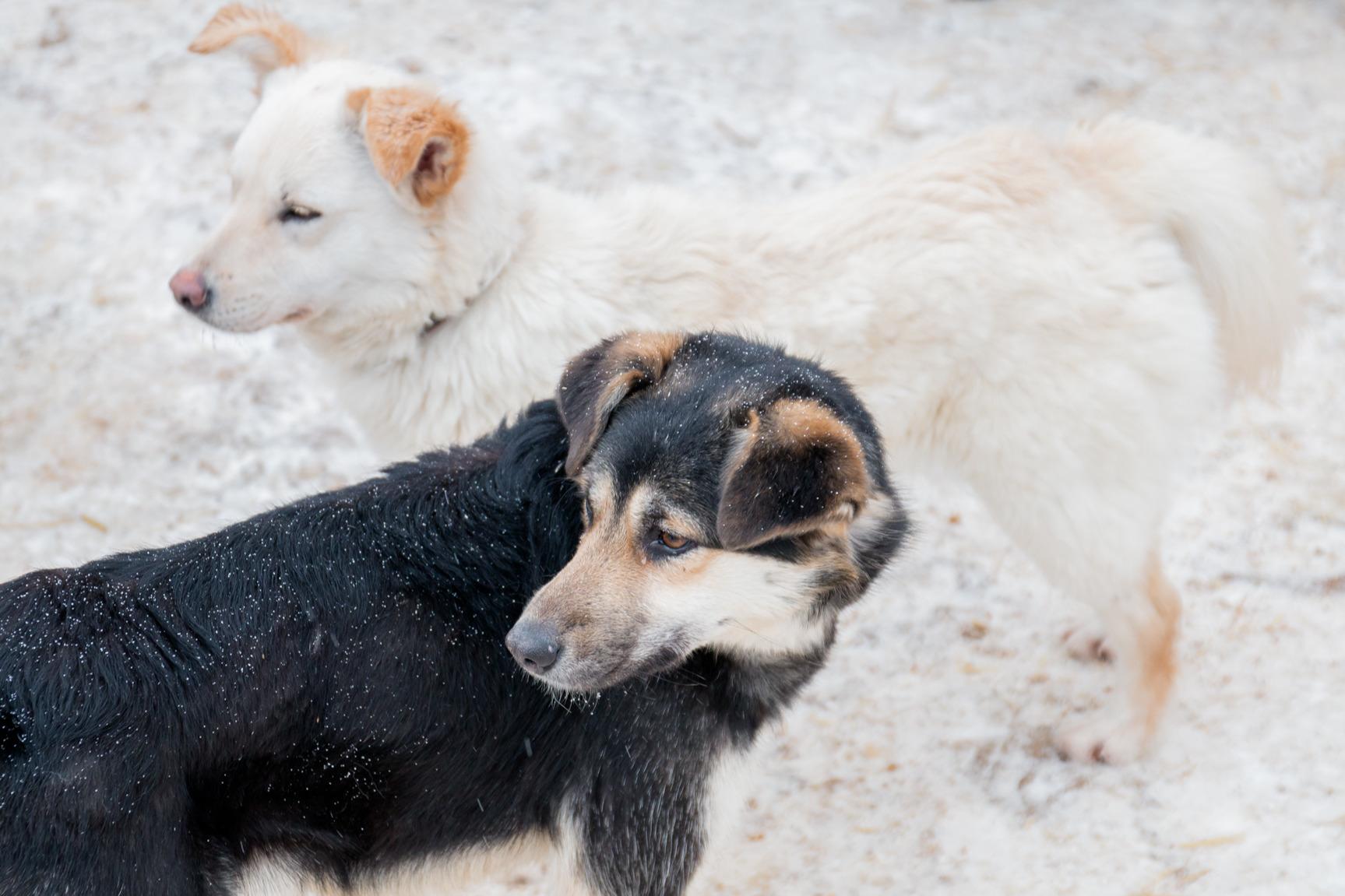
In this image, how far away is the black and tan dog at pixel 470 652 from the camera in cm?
240

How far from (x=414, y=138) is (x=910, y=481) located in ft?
8.53

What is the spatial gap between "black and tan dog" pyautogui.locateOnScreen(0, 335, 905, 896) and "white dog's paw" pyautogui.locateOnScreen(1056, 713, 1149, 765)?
5.42ft

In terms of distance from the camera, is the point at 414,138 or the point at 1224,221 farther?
the point at 1224,221

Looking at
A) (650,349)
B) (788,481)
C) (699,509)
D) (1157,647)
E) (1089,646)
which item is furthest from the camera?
(1089,646)

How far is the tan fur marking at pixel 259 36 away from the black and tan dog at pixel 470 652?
2.04 m

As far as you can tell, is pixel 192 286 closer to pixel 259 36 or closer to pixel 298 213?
pixel 298 213

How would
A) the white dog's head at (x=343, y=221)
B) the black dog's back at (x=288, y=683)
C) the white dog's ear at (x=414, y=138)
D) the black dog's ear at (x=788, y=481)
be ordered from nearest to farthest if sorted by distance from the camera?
the black dog's back at (x=288, y=683) < the black dog's ear at (x=788, y=481) < the white dog's ear at (x=414, y=138) < the white dog's head at (x=343, y=221)

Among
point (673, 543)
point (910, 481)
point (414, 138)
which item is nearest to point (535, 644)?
point (673, 543)

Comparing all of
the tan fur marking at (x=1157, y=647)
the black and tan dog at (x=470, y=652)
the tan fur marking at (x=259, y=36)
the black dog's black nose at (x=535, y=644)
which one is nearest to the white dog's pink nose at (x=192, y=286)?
the tan fur marking at (x=259, y=36)

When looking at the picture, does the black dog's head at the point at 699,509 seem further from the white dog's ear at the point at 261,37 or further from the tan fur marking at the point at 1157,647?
the white dog's ear at the point at 261,37

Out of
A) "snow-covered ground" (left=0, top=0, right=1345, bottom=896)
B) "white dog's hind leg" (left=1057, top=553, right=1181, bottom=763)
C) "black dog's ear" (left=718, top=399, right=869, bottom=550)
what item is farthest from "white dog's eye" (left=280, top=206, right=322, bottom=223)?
"white dog's hind leg" (left=1057, top=553, right=1181, bottom=763)

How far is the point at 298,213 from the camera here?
3.95 metres

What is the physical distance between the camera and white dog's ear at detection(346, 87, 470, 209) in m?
3.71

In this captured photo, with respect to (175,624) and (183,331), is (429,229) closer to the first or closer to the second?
(175,624)
